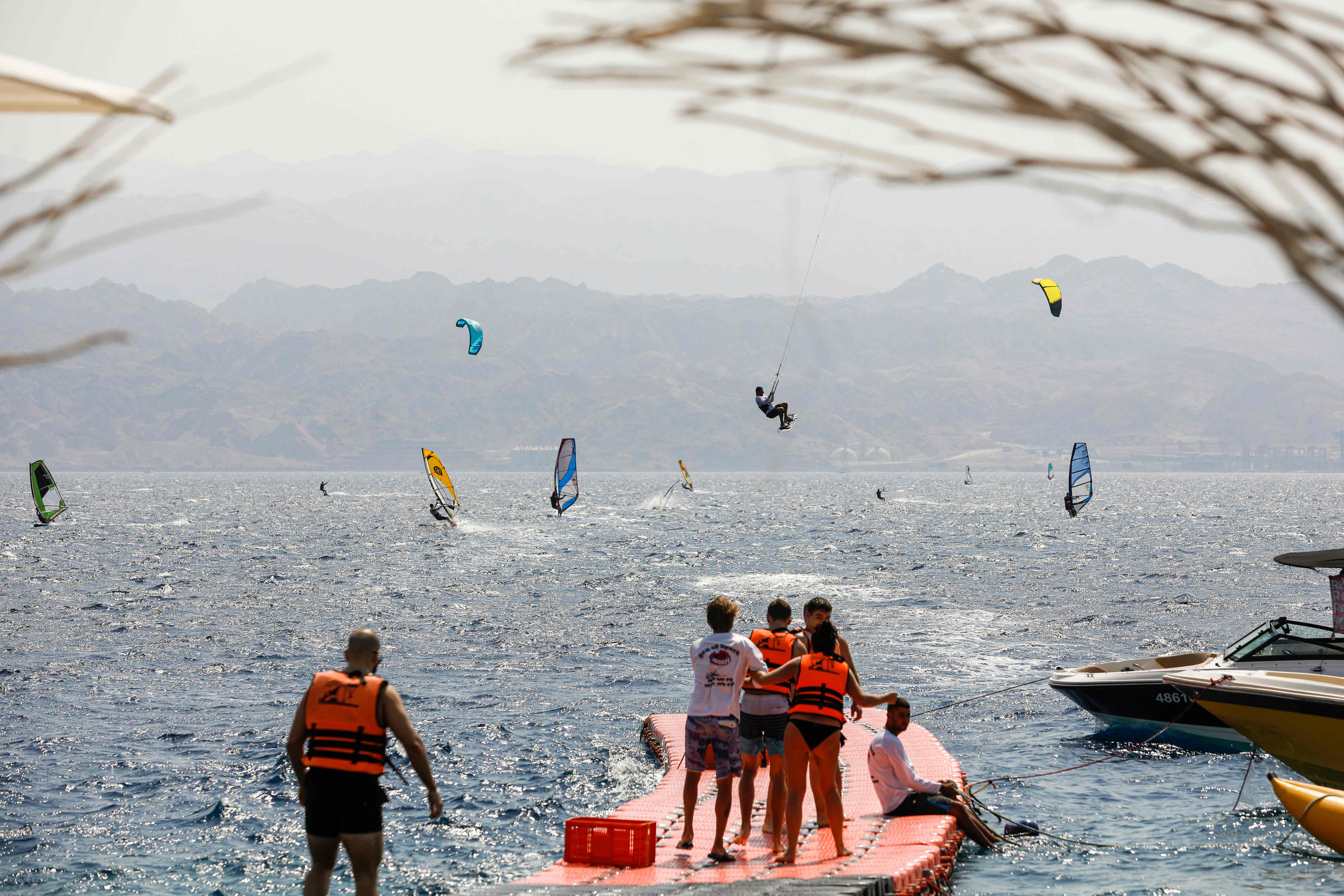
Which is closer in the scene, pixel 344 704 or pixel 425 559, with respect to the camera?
pixel 344 704

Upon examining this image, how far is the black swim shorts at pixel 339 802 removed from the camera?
6.09 metres

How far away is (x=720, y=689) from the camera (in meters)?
8.12

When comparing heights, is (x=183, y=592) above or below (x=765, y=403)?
below

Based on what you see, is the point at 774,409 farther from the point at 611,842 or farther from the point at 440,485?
the point at 440,485

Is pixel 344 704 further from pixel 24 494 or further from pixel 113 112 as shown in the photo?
pixel 24 494

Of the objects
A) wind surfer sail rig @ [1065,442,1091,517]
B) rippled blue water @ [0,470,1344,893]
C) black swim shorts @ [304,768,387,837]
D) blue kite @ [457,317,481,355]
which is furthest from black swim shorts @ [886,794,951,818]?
wind surfer sail rig @ [1065,442,1091,517]

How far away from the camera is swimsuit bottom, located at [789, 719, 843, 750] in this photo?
7977 millimetres

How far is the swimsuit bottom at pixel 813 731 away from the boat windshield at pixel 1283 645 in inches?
365

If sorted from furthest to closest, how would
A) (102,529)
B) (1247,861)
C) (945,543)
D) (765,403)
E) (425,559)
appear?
1. (102,529)
2. (945,543)
3. (425,559)
4. (765,403)
5. (1247,861)

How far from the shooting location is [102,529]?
77.5 m

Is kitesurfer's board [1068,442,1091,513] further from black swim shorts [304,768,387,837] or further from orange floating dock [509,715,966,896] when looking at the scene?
black swim shorts [304,768,387,837]

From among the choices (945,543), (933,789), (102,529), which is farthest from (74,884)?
(102,529)

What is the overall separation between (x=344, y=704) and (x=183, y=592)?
37543 mm

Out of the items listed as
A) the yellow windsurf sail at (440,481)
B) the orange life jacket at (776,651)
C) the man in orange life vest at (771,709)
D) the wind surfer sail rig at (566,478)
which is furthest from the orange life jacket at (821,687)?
the yellow windsurf sail at (440,481)
